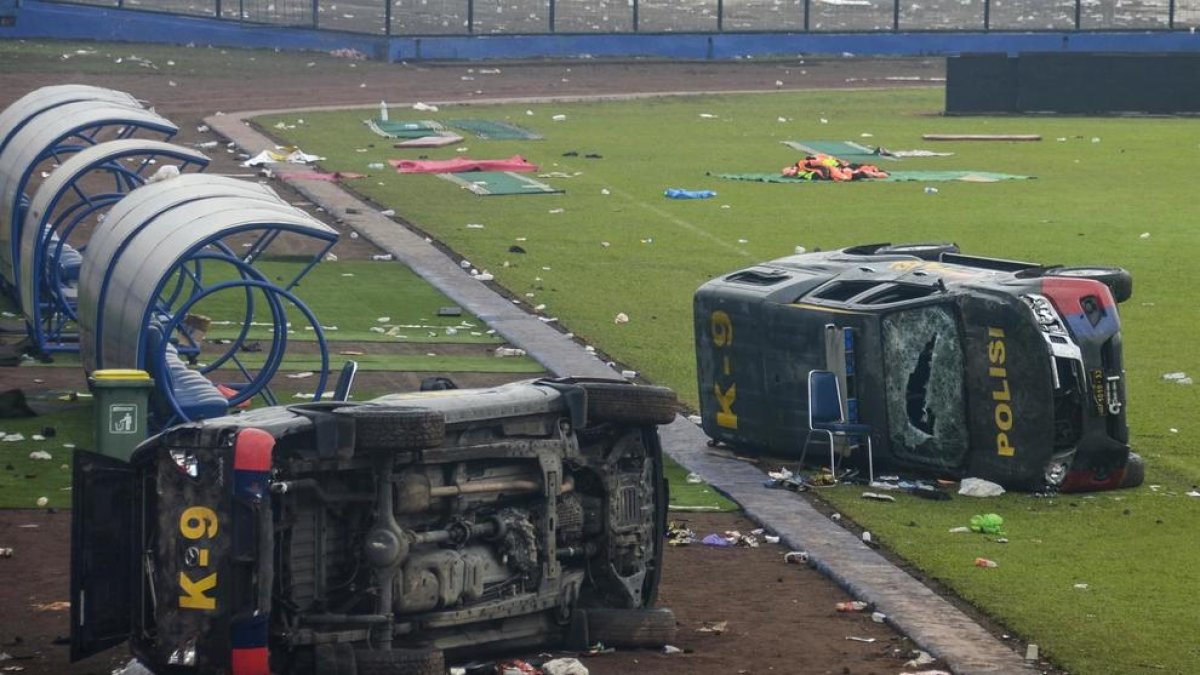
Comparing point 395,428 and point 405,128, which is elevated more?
point 395,428

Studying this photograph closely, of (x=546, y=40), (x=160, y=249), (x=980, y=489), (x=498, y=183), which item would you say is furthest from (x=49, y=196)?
(x=546, y=40)

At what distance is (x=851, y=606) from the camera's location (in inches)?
466

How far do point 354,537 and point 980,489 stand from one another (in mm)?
5794

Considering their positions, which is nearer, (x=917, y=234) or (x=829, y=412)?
(x=829, y=412)

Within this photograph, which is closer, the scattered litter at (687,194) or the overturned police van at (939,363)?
the overturned police van at (939,363)

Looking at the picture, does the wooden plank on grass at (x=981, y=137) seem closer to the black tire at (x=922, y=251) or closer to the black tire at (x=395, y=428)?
the black tire at (x=922, y=251)

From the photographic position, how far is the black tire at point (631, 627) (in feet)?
35.4

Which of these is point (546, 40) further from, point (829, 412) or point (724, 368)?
point (829, 412)

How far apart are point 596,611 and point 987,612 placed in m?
2.32

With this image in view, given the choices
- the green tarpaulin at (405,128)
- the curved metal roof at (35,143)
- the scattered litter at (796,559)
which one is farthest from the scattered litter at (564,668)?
the green tarpaulin at (405,128)

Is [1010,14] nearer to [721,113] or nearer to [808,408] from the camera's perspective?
[721,113]

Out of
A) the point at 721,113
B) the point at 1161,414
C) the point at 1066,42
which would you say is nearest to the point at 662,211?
the point at 1161,414

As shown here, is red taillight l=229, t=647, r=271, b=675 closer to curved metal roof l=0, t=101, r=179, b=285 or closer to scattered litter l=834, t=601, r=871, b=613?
scattered litter l=834, t=601, r=871, b=613

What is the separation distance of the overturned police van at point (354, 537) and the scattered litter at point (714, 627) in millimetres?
468
